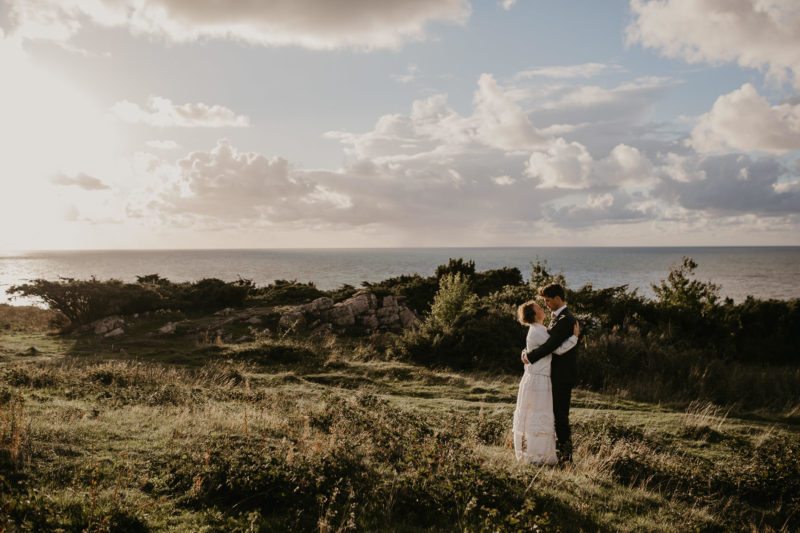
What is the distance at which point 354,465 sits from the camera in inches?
244

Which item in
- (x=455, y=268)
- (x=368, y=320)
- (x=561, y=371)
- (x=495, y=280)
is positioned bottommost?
(x=368, y=320)

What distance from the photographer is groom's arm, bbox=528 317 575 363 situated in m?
6.37

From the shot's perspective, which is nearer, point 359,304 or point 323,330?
point 323,330

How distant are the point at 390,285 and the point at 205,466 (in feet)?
93.9

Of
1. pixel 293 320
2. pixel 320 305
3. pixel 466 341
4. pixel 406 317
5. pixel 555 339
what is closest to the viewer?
pixel 555 339

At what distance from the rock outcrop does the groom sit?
629 inches

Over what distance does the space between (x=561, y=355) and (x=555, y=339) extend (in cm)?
36

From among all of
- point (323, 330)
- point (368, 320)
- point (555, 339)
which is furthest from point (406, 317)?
point (555, 339)

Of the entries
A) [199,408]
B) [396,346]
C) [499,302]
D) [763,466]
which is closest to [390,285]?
[499,302]

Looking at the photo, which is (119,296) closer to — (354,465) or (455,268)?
(455,268)

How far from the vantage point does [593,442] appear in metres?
7.56

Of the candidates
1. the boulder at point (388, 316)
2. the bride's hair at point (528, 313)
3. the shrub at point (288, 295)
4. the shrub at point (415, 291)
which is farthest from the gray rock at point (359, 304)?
the bride's hair at point (528, 313)

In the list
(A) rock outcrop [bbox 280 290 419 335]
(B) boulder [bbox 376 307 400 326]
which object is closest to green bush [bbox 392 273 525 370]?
(A) rock outcrop [bbox 280 290 419 335]

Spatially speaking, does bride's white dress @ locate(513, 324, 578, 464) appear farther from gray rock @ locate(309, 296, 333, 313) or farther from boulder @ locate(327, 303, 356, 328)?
gray rock @ locate(309, 296, 333, 313)
